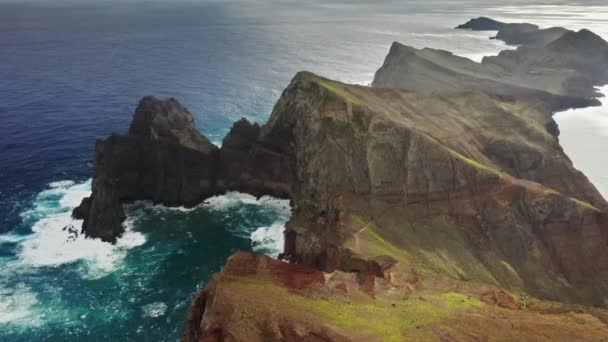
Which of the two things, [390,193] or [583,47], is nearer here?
[390,193]

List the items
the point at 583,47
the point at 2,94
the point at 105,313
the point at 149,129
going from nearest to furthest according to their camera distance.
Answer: the point at 105,313 → the point at 149,129 → the point at 2,94 → the point at 583,47

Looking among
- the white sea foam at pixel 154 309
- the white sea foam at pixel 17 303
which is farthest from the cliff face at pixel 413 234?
the white sea foam at pixel 17 303

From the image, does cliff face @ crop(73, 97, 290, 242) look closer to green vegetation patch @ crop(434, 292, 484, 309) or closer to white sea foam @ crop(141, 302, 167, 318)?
white sea foam @ crop(141, 302, 167, 318)

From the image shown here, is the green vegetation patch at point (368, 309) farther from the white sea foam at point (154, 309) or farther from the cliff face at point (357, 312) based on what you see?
the white sea foam at point (154, 309)

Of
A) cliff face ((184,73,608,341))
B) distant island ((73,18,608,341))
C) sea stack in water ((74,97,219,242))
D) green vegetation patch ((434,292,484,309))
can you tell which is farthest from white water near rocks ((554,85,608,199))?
sea stack in water ((74,97,219,242))

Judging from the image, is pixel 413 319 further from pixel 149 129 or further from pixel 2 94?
pixel 2 94

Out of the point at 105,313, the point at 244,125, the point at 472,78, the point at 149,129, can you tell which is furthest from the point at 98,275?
the point at 472,78
